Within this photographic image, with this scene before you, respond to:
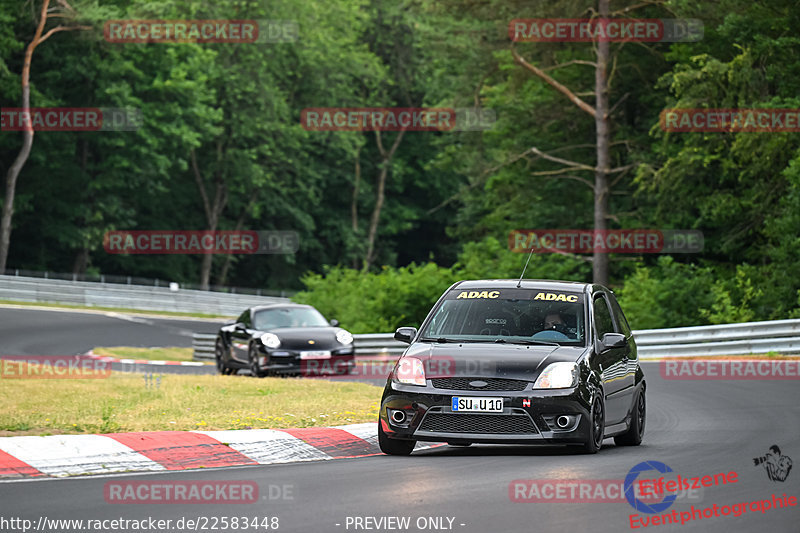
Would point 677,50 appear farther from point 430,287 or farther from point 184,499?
point 184,499

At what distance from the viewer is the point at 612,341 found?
12156mm

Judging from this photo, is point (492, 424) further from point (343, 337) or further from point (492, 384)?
point (343, 337)

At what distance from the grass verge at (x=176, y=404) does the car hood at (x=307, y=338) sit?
273 cm

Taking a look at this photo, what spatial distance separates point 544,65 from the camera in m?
42.9

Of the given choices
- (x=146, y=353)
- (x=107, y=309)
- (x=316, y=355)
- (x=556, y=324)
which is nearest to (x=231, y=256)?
(x=107, y=309)

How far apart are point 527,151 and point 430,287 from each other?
7290mm

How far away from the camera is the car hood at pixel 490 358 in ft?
Result: 37.1

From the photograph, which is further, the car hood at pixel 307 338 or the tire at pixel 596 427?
the car hood at pixel 307 338

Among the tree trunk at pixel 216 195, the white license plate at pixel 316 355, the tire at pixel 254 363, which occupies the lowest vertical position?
the tire at pixel 254 363

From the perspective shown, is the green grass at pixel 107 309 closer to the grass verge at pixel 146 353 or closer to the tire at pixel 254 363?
the grass verge at pixel 146 353

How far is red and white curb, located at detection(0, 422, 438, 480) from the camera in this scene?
10.4m

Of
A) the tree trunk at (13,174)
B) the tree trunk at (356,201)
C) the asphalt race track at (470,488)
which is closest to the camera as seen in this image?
the asphalt race track at (470,488)

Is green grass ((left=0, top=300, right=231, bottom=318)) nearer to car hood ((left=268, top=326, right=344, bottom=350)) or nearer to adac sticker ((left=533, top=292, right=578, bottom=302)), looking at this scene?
car hood ((left=268, top=326, right=344, bottom=350))

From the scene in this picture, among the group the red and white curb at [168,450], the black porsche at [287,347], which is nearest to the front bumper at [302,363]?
the black porsche at [287,347]
